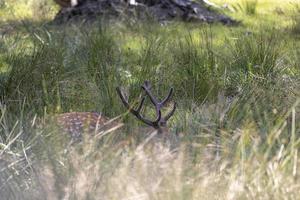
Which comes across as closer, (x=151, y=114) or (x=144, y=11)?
(x=151, y=114)

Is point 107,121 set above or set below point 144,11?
above

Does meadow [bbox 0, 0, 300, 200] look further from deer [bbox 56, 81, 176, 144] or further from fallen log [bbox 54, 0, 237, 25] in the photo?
fallen log [bbox 54, 0, 237, 25]

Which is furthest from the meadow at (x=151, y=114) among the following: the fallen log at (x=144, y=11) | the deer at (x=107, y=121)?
the fallen log at (x=144, y=11)

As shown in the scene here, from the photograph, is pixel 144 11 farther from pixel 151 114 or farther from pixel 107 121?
pixel 107 121

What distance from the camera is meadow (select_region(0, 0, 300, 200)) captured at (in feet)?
7.73

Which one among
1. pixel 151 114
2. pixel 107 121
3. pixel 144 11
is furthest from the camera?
pixel 144 11

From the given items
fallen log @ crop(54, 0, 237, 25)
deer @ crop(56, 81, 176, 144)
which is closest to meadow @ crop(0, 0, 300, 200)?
deer @ crop(56, 81, 176, 144)

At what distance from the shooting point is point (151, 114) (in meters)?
4.14

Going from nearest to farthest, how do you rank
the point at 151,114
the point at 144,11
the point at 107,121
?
the point at 107,121, the point at 151,114, the point at 144,11

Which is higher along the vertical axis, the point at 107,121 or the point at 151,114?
the point at 107,121

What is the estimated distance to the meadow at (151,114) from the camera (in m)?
2.36

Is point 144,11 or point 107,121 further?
point 144,11

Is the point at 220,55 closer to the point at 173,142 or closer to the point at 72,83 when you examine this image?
Answer: the point at 72,83

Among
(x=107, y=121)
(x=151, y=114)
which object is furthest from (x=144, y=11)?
(x=107, y=121)
